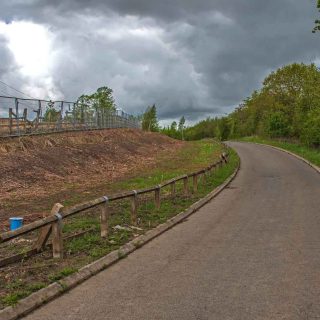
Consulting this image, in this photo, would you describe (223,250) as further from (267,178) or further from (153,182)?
(267,178)

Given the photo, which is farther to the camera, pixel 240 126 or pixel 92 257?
pixel 240 126

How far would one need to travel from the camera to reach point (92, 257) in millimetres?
9336

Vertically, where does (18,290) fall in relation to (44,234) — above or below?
below

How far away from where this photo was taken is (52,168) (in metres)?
22.4

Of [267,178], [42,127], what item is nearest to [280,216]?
[267,178]

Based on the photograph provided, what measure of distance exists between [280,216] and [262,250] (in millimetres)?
4830

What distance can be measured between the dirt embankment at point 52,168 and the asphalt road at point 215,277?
4.52 meters

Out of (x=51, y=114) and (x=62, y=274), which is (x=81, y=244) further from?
(x=51, y=114)

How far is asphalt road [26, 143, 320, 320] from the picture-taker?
6.60 meters

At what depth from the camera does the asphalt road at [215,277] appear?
6598 mm

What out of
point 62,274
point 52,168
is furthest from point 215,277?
point 52,168

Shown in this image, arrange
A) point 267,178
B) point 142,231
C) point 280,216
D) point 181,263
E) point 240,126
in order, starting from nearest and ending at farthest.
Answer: point 181,263 → point 142,231 → point 280,216 → point 267,178 → point 240,126

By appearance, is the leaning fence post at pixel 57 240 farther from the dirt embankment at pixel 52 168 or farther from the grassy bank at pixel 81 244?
the dirt embankment at pixel 52 168

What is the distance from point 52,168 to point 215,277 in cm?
1530
